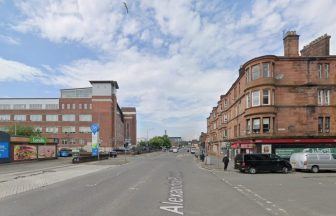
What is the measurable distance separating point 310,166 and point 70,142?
10087 cm

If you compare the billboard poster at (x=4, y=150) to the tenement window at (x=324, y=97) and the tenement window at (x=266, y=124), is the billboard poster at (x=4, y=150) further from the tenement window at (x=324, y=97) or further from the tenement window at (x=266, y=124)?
the tenement window at (x=324, y=97)

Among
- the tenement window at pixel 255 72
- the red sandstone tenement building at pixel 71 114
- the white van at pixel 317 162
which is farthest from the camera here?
the red sandstone tenement building at pixel 71 114

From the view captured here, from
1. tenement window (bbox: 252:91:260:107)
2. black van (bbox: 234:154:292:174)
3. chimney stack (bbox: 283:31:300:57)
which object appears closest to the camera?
black van (bbox: 234:154:292:174)

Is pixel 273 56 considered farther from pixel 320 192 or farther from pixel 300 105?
pixel 320 192

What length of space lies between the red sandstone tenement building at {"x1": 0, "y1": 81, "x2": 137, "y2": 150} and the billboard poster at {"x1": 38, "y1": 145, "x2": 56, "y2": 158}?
5611 cm

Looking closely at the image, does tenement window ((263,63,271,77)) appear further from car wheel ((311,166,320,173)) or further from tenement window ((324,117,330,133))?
car wheel ((311,166,320,173))

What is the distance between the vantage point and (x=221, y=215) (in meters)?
10.9

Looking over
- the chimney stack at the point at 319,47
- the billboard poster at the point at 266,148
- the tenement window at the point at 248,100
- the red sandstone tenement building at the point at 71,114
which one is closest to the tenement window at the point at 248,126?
the tenement window at the point at 248,100

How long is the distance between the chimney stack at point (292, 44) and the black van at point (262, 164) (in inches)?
742

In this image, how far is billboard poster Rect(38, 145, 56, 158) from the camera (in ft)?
192

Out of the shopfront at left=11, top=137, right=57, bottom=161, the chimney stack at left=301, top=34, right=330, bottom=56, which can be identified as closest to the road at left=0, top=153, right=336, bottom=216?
the chimney stack at left=301, top=34, right=330, bottom=56

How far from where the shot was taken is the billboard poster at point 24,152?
→ 50188mm

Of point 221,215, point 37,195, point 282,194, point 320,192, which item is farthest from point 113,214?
point 320,192

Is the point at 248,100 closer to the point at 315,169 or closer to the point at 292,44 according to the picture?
the point at 292,44
